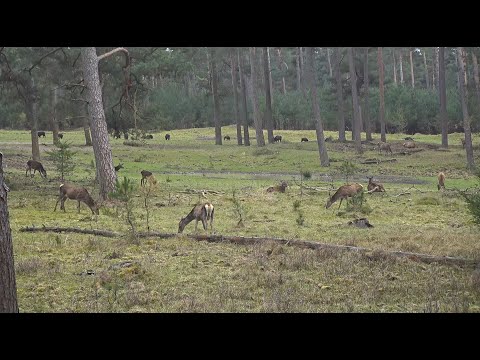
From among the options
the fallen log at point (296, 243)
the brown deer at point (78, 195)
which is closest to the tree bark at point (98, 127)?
the brown deer at point (78, 195)

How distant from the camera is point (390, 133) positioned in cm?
6556

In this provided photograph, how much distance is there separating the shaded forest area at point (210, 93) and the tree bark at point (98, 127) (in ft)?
5.25

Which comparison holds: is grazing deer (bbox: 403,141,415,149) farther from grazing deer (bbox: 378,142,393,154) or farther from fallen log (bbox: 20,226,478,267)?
fallen log (bbox: 20,226,478,267)

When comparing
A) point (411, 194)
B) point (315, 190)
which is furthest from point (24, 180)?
point (411, 194)

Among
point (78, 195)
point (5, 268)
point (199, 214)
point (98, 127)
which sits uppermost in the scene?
point (98, 127)

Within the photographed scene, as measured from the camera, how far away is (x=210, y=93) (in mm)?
61812

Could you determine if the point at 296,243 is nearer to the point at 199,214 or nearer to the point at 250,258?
the point at 250,258

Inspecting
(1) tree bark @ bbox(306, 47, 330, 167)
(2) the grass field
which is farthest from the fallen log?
(1) tree bark @ bbox(306, 47, 330, 167)

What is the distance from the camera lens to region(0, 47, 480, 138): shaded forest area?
102 ft

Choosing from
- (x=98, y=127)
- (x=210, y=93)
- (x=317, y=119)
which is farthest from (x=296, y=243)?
(x=210, y=93)

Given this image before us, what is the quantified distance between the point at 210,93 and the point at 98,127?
41.8 m
